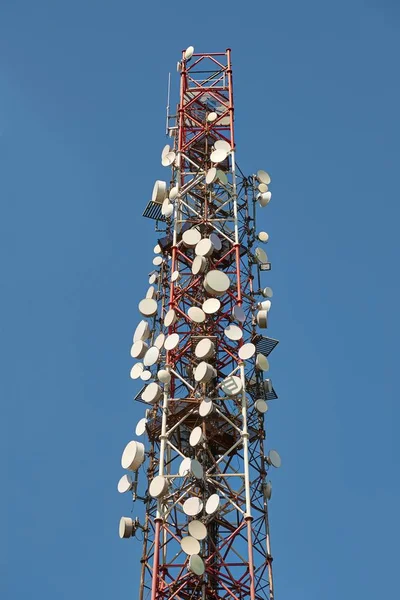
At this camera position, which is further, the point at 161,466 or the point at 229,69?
the point at 229,69

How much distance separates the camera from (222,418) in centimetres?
3634

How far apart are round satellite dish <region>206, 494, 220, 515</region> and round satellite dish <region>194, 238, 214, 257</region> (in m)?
10.1

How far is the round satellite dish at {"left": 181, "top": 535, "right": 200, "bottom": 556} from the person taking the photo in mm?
32406

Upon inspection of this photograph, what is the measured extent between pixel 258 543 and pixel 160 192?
1632 centimetres

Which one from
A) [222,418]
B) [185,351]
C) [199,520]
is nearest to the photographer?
[199,520]

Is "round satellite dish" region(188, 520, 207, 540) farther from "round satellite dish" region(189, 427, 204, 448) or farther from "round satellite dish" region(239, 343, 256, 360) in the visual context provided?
"round satellite dish" region(239, 343, 256, 360)

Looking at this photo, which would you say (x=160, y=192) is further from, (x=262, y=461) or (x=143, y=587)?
(x=143, y=587)

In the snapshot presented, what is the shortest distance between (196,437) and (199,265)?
739cm

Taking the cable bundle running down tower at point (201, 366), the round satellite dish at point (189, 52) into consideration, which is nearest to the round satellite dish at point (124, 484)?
the cable bundle running down tower at point (201, 366)

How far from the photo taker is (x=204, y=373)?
35.9 metres

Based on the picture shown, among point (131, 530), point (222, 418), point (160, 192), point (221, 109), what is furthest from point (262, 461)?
point (221, 109)

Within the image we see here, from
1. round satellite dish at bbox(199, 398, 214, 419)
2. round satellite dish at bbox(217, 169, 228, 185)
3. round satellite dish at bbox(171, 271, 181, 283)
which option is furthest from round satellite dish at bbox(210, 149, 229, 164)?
round satellite dish at bbox(199, 398, 214, 419)

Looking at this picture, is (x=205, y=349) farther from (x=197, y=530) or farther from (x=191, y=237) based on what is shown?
(x=197, y=530)

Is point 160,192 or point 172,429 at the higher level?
point 160,192
